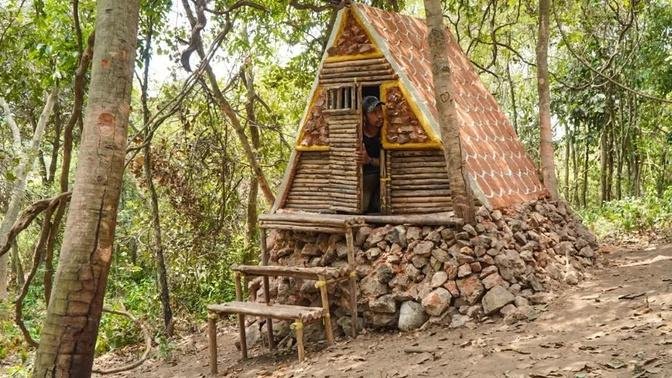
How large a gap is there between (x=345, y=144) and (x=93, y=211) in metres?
4.88

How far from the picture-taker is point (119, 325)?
34.0 feet

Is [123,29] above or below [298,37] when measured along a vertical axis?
below

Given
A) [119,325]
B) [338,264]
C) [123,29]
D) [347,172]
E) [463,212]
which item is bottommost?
[119,325]

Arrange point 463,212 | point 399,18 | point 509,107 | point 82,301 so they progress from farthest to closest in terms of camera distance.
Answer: point 509,107 < point 399,18 < point 463,212 < point 82,301

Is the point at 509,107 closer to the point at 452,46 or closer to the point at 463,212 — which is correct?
the point at 452,46

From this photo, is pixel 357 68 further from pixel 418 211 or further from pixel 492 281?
pixel 492 281

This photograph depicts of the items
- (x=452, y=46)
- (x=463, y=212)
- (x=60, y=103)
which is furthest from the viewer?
(x=60, y=103)

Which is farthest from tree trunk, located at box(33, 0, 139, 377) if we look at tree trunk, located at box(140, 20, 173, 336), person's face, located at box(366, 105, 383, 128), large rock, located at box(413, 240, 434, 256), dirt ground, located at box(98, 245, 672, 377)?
tree trunk, located at box(140, 20, 173, 336)

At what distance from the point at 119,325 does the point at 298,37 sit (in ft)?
20.3

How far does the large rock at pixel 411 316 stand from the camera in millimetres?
6488

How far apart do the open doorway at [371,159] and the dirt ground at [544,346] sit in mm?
1836

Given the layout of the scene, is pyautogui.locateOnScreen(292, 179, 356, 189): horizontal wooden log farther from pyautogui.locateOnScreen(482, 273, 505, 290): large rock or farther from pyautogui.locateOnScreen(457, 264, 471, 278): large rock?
pyautogui.locateOnScreen(482, 273, 505, 290): large rock

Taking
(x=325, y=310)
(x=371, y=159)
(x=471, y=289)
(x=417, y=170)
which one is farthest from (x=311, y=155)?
(x=471, y=289)

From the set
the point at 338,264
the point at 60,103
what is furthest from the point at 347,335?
the point at 60,103
